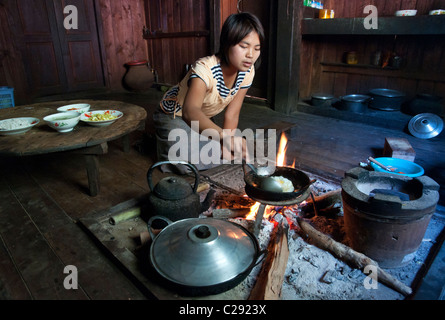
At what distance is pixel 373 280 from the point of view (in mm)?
1858

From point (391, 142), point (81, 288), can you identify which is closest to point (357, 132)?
point (391, 142)

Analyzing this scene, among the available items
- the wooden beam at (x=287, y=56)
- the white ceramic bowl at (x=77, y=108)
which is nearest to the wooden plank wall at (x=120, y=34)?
the wooden beam at (x=287, y=56)

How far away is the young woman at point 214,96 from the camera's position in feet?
7.74

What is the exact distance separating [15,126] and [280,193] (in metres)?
2.25

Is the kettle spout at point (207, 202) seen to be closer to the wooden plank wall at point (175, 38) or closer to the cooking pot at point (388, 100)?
the cooking pot at point (388, 100)

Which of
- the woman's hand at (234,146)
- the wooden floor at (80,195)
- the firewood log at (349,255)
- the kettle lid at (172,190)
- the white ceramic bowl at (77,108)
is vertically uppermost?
the white ceramic bowl at (77,108)

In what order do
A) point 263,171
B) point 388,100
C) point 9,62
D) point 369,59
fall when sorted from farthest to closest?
point 9,62 → point 369,59 → point 388,100 → point 263,171

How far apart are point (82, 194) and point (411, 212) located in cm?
269

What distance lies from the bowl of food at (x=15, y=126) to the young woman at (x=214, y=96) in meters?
1.19

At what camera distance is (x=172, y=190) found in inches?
89.8

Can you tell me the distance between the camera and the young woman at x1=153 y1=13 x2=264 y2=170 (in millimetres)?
2359

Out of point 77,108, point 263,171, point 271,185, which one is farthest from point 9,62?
point 271,185

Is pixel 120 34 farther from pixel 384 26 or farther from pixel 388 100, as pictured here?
pixel 388 100

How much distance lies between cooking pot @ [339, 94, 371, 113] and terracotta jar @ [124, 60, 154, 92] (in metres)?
5.14
